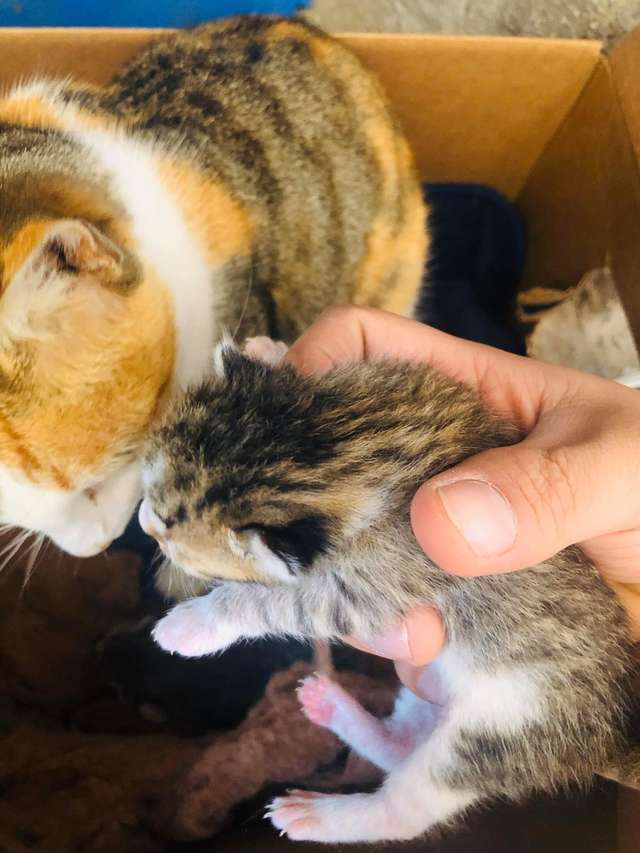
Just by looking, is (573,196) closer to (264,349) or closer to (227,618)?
(264,349)

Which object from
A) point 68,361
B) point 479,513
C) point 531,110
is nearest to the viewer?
point 479,513

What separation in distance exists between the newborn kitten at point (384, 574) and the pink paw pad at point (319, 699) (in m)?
0.22

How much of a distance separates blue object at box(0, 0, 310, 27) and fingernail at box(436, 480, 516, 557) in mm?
1353

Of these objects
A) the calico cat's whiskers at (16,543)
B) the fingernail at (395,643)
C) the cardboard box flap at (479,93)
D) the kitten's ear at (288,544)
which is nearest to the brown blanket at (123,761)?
the calico cat's whiskers at (16,543)

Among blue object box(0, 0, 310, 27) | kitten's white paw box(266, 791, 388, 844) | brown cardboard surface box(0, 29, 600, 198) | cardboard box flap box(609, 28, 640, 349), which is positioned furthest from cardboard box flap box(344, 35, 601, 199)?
kitten's white paw box(266, 791, 388, 844)

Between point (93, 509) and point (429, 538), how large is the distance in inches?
20.1

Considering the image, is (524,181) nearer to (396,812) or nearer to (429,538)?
(429,538)

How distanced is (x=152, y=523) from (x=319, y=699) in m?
0.57

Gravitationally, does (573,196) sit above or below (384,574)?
above

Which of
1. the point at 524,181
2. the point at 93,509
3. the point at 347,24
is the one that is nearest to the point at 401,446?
the point at 93,509

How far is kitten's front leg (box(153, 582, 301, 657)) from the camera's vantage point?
933 mm

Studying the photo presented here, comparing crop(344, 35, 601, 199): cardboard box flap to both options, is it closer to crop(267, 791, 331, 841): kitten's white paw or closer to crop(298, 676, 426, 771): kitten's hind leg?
crop(298, 676, 426, 771): kitten's hind leg

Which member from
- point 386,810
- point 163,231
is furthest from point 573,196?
point 386,810

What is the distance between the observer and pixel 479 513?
720 mm
